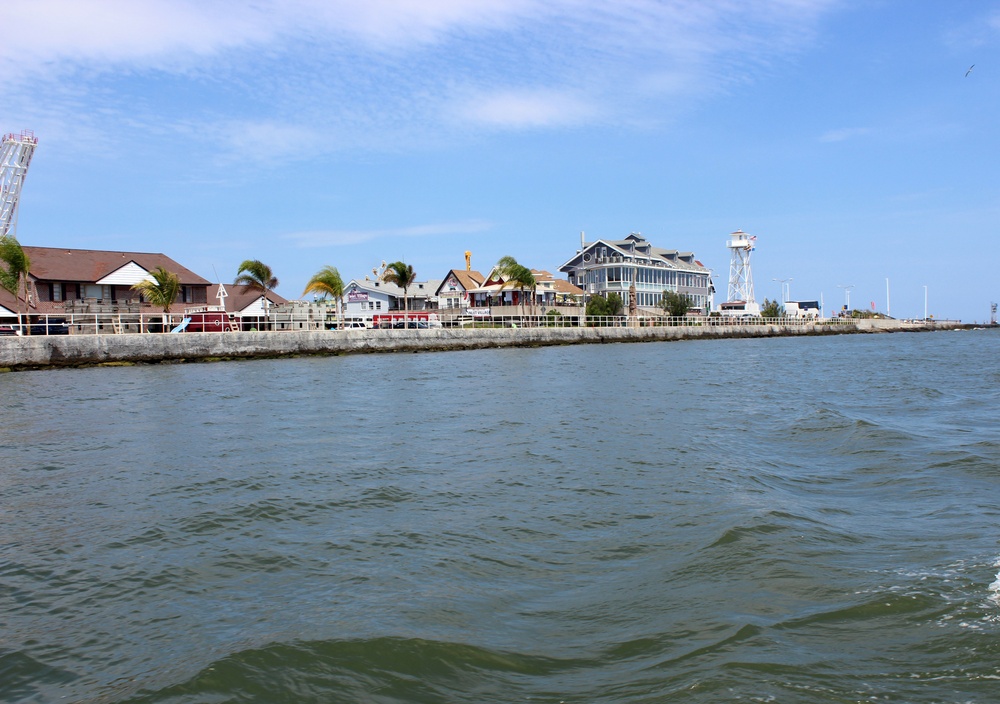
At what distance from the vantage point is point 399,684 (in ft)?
13.5

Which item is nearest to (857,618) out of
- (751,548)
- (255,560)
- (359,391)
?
(751,548)

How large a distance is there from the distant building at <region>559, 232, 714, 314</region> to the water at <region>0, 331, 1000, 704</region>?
62940 millimetres

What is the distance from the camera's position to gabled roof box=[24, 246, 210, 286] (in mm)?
44625

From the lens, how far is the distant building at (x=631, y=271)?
75.9 m

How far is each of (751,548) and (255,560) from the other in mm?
4395

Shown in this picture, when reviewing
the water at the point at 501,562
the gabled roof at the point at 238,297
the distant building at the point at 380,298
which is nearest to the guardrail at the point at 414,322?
the gabled roof at the point at 238,297

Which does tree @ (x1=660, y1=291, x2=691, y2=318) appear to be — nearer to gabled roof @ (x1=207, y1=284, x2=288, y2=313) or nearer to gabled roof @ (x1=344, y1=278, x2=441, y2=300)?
gabled roof @ (x1=344, y1=278, x2=441, y2=300)

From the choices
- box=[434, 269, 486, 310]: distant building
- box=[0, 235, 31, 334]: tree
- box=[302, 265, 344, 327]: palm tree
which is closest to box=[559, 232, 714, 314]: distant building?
box=[434, 269, 486, 310]: distant building

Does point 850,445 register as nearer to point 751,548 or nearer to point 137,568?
point 751,548

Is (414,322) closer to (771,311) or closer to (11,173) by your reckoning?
(11,173)

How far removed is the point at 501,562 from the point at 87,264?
49.6m

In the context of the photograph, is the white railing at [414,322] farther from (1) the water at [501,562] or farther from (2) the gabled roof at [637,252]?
(1) the water at [501,562]

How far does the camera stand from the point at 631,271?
76.1 m

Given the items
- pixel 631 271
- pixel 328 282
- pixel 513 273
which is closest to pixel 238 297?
pixel 328 282
